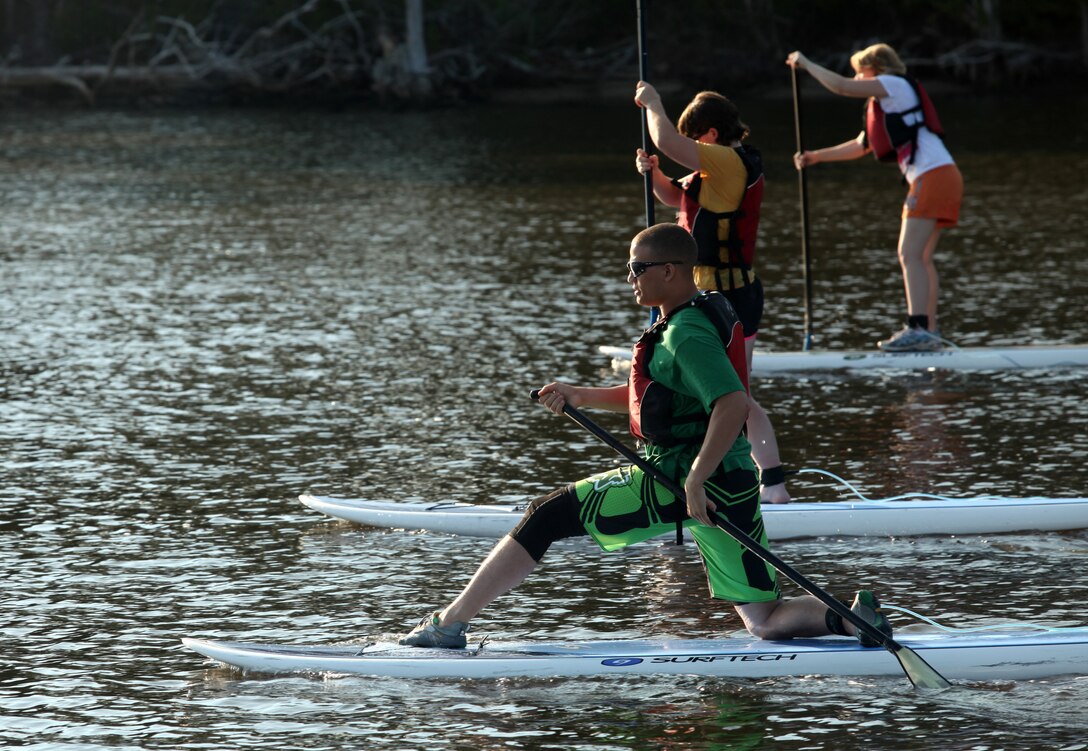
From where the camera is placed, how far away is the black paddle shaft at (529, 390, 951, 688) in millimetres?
5129

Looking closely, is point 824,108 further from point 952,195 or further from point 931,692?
point 931,692

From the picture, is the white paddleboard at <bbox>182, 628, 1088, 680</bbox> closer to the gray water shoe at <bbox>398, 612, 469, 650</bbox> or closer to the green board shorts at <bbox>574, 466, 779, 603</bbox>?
the gray water shoe at <bbox>398, 612, 469, 650</bbox>

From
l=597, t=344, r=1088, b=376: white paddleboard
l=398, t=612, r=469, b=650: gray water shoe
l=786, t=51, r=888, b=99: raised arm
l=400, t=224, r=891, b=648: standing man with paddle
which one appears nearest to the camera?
l=400, t=224, r=891, b=648: standing man with paddle

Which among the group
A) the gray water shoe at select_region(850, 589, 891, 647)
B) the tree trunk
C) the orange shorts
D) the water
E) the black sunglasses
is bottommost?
the water

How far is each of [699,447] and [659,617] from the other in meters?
1.19

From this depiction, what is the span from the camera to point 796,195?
2109 centimetres

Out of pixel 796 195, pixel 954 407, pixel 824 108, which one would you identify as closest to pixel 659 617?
pixel 954 407

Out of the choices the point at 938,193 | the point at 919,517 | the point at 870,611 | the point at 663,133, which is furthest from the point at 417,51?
the point at 870,611

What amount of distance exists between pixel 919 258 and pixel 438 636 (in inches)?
229

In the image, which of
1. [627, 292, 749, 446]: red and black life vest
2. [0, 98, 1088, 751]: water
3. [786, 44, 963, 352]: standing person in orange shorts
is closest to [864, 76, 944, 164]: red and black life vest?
[786, 44, 963, 352]: standing person in orange shorts

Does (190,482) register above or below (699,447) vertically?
below

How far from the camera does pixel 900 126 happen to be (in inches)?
409

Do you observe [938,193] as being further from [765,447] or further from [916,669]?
[916,669]

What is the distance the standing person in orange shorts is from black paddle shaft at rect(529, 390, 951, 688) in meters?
5.20
